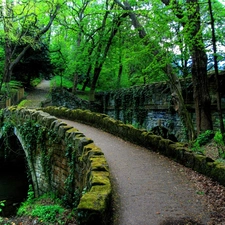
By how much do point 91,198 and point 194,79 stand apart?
281 inches

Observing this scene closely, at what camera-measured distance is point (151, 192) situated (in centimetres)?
485

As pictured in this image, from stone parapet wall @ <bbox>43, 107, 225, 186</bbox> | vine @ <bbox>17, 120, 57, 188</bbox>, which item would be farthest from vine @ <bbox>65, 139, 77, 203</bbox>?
stone parapet wall @ <bbox>43, 107, 225, 186</bbox>

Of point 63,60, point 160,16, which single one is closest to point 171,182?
point 160,16

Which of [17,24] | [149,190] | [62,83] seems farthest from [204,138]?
[62,83]

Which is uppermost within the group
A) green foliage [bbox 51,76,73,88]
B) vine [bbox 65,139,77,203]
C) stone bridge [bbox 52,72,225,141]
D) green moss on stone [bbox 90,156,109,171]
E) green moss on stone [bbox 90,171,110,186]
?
green foliage [bbox 51,76,73,88]

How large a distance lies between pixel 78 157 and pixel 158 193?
7.51 ft

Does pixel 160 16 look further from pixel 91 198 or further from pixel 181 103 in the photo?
pixel 91 198

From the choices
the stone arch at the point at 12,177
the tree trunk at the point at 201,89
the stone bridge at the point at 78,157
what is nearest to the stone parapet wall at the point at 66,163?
the stone bridge at the point at 78,157

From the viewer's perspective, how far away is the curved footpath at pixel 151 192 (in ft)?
12.9

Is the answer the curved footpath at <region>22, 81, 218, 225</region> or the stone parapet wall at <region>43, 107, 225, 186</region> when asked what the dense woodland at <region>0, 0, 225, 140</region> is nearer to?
the stone parapet wall at <region>43, 107, 225, 186</region>

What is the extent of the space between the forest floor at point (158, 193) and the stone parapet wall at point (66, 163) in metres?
0.51

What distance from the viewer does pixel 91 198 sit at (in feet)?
11.7

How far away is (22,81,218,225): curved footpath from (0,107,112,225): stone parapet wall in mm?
502

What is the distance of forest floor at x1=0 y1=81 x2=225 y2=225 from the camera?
393 centimetres
